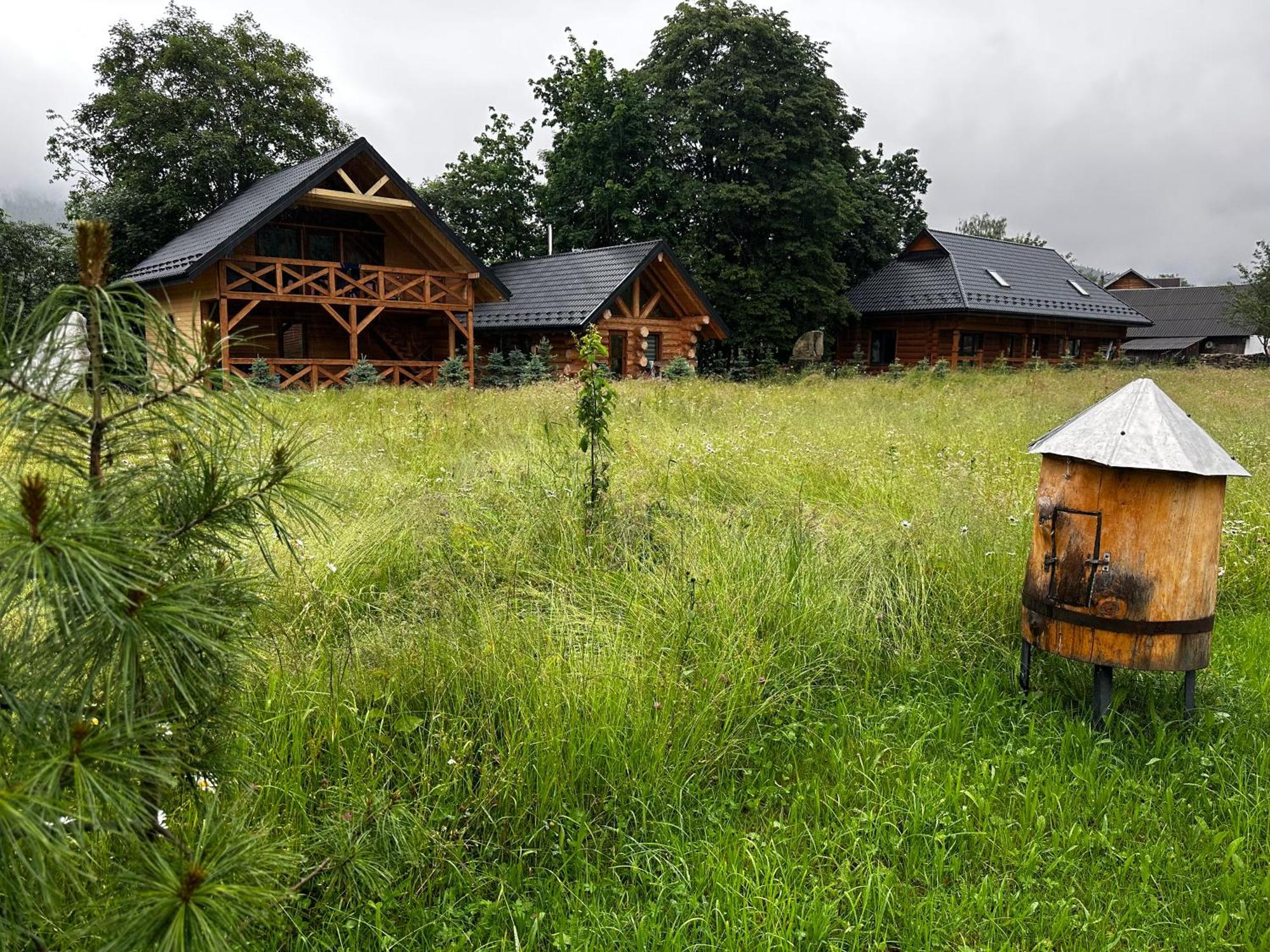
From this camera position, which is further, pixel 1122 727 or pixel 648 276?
pixel 648 276

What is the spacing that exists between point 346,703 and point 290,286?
55.3 ft

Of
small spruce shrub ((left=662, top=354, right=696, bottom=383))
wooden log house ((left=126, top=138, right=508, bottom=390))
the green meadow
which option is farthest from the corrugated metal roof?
the green meadow

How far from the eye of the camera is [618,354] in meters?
22.8

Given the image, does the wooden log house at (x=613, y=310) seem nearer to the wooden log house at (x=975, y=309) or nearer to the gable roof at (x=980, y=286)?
the gable roof at (x=980, y=286)

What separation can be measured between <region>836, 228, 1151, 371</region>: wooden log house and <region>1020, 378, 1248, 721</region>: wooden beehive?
89.5ft

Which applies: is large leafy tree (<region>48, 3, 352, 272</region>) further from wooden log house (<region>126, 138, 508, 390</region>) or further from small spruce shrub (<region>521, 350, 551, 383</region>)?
small spruce shrub (<region>521, 350, 551, 383</region>)

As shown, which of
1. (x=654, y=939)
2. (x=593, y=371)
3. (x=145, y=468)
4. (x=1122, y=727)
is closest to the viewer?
(x=145, y=468)

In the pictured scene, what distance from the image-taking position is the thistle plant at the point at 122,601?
4.18 feet

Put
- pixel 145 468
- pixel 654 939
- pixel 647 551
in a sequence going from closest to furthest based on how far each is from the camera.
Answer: pixel 145 468 → pixel 654 939 → pixel 647 551

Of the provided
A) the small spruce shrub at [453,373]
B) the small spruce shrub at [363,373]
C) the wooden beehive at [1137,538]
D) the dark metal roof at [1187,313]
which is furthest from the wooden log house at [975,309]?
the wooden beehive at [1137,538]

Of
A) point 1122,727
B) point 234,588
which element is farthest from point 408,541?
point 1122,727

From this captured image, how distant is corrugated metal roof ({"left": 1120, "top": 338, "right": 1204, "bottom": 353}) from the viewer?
174 ft

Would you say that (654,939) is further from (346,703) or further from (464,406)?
(464,406)

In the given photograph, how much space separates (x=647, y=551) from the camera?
4805 mm
